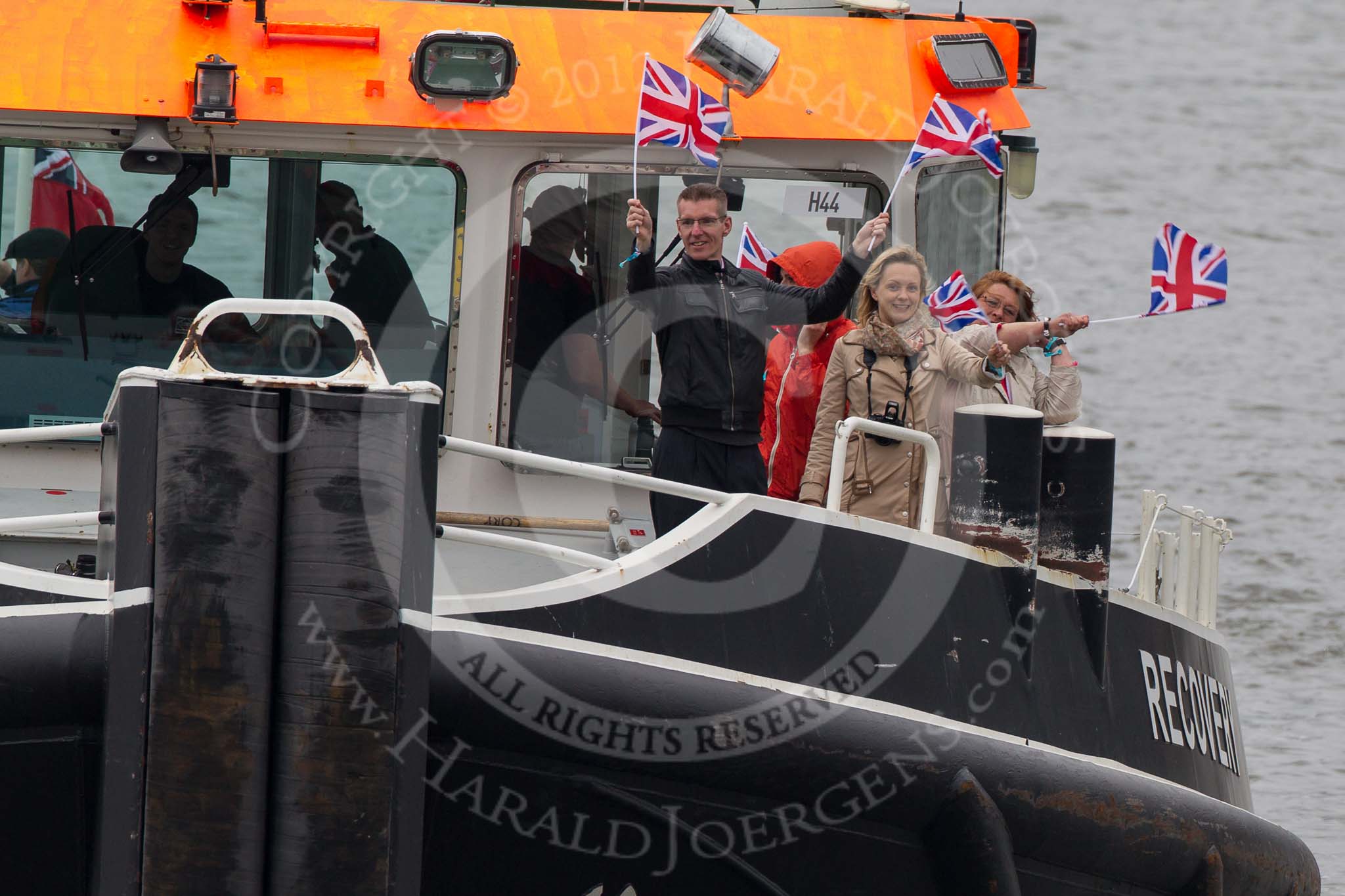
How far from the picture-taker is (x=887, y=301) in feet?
17.0

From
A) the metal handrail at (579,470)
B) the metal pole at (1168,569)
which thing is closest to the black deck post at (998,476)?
the metal handrail at (579,470)

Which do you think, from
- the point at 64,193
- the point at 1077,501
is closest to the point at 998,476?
the point at 1077,501

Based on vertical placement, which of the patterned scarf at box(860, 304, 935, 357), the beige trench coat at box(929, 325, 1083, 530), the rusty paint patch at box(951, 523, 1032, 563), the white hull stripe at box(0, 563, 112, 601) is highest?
the patterned scarf at box(860, 304, 935, 357)

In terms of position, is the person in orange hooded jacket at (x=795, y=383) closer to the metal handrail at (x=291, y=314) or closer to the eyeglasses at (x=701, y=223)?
the eyeglasses at (x=701, y=223)

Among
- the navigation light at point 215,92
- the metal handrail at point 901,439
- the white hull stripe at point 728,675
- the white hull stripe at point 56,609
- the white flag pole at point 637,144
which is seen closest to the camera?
the white hull stripe at point 56,609

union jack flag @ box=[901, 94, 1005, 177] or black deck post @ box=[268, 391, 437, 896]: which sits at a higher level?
union jack flag @ box=[901, 94, 1005, 177]

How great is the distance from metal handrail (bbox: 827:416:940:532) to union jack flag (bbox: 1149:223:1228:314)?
1.06 meters

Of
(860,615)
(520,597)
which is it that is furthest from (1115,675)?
(520,597)

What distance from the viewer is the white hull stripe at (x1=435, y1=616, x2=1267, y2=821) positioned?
4047 millimetres

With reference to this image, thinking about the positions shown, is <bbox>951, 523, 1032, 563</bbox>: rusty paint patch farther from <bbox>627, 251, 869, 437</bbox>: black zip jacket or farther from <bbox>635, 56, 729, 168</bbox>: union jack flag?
<bbox>635, 56, 729, 168</bbox>: union jack flag

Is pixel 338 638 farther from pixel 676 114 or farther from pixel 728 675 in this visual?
pixel 676 114

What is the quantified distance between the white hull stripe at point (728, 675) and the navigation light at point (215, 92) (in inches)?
84.8

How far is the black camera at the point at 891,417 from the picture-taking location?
16.8 ft

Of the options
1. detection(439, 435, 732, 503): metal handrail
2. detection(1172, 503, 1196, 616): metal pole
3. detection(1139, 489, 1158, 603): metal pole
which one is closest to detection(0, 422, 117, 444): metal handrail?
detection(439, 435, 732, 503): metal handrail
